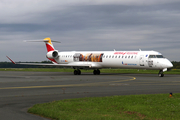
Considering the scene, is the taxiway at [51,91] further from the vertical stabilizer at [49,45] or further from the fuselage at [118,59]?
the vertical stabilizer at [49,45]

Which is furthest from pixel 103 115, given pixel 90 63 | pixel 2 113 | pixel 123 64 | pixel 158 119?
pixel 90 63

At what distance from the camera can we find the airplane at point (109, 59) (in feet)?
112

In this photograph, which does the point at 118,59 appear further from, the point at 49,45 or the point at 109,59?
the point at 49,45

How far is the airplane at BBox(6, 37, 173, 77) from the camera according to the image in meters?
34.0

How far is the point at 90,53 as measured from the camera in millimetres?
43531

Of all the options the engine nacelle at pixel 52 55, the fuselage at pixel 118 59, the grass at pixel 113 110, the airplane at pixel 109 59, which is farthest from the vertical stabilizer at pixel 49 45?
Answer: the grass at pixel 113 110

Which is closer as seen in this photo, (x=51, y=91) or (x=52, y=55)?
(x=51, y=91)

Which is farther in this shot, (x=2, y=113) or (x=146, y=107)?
(x=146, y=107)

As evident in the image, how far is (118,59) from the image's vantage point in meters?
38.3

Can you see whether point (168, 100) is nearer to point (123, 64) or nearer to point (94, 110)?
point (94, 110)

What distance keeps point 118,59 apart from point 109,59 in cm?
191

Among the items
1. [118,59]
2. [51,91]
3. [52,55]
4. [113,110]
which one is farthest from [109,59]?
[113,110]

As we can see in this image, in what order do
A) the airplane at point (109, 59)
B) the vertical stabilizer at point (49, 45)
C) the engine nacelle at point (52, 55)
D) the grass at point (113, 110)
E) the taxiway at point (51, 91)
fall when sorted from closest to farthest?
the grass at point (113, 110) < the taxiway at point (51, 91) < the airplane at point (109, 59) < the engine nacelle at point (52, 55) < the vertical stabilizer at point (49, 45)

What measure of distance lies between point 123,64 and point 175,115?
95.0 ft
